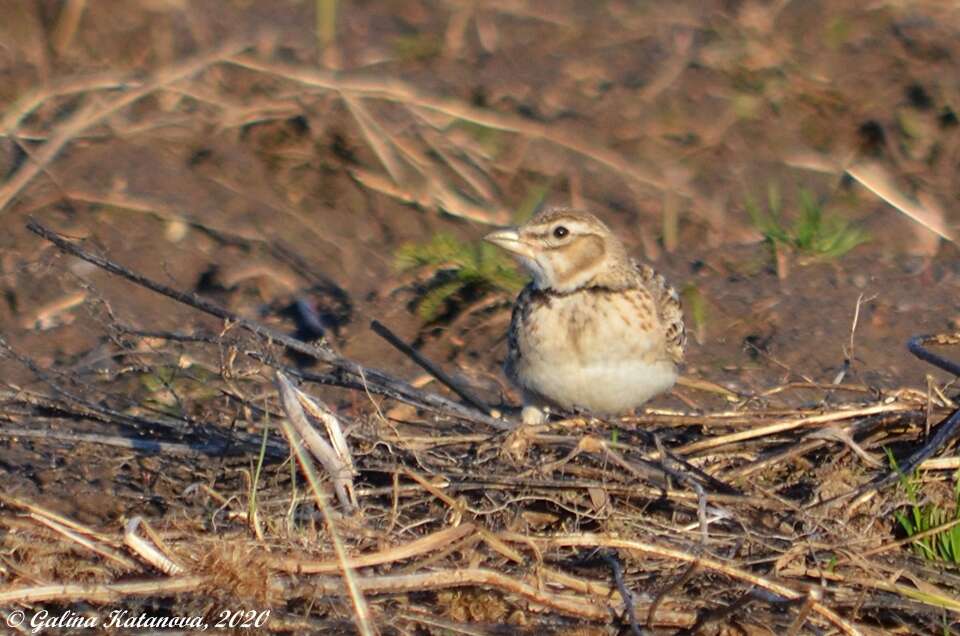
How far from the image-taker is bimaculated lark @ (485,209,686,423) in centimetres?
583

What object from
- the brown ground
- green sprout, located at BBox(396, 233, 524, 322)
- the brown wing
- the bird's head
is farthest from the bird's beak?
green sprout, located at BBox(396, 233, 524, 322)

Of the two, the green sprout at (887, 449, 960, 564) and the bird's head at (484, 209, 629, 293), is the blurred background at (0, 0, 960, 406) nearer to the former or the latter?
the bird's head at (484, 209, 629, 293)

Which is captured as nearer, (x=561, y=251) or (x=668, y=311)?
(x=561, y=251)

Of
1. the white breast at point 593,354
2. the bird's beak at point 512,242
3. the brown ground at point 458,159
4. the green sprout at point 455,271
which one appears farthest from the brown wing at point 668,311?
the green sprout at point 455,271

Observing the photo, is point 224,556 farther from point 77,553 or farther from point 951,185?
point 951,185

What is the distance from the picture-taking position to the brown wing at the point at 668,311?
20.5 feet

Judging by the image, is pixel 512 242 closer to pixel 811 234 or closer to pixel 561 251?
pixel 561 251

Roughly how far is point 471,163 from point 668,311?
3272 millimetres

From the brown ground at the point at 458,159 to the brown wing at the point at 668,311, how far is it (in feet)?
1.54

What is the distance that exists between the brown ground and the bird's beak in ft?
2.78

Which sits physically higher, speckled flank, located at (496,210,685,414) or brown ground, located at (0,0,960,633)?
speckled flank, located at (496,210,685,414)

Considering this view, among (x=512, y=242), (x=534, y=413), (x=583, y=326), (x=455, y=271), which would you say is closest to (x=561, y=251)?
(x=512, y=242)

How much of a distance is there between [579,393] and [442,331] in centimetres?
214

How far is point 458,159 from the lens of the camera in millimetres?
9438
